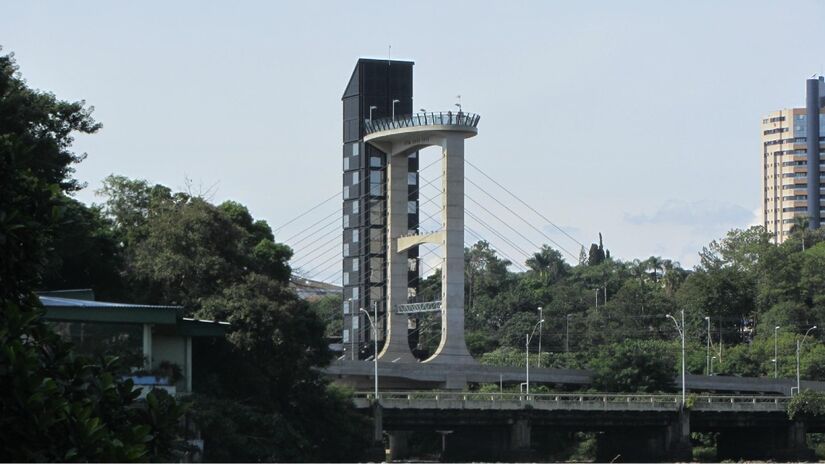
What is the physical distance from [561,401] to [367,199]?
1062 inches

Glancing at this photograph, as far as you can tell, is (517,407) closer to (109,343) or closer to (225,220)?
(225,220)

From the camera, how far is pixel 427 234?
9388cm

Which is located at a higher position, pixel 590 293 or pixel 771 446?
pixel 590 293

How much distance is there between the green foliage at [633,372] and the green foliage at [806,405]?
391 inches

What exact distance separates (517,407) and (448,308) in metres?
16.3

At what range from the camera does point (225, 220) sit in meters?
59.8

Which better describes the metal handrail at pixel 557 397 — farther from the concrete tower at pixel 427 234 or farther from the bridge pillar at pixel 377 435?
the concrete tower at pixel 427 234

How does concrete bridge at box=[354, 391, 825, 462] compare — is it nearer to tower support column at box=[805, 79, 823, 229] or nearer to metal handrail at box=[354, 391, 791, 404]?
metal handrail at box=[354, 391, 791, 404]

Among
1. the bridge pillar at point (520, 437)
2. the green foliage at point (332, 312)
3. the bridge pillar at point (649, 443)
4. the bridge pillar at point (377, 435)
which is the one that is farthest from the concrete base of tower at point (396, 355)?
the green foliage at point (332, 312)

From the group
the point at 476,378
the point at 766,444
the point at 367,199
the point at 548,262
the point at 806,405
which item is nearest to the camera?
the point at 806,405

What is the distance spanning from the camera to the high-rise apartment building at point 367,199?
99.9 meters

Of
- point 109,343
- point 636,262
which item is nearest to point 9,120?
point 109,343

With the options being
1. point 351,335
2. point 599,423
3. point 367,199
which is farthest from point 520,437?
point 367,199

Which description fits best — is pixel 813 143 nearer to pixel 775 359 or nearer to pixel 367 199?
pixel 775 359
